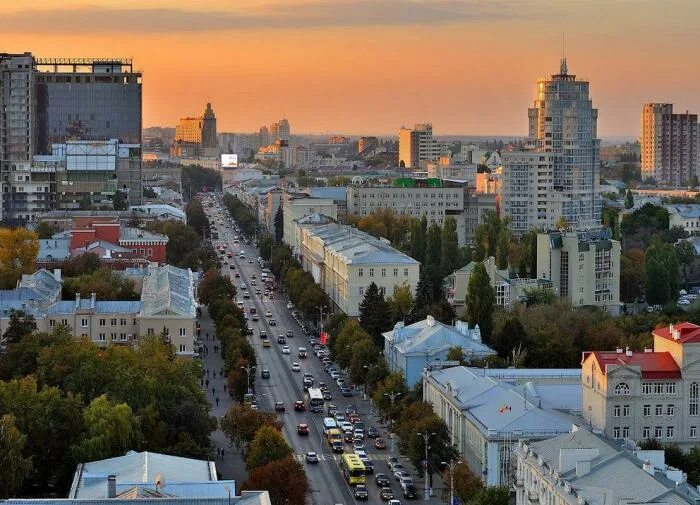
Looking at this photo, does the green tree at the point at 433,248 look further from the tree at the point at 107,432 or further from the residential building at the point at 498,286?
the tree at the point at 107,432

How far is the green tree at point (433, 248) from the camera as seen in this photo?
3622 inches

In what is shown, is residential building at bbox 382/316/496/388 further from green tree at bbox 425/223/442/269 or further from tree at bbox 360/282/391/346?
green tree at bbox 425/223/442/269

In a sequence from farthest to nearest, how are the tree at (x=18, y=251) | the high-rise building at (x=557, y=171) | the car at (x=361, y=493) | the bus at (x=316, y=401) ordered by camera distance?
1. the high-rise building at (x=557, y=171)
2. the tree at (x=18, y=251)
3. the bus at (x=316, y=401)
4. the car at (x=361, y=493)

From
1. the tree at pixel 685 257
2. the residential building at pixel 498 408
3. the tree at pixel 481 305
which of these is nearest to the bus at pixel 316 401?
the residential building at pixel 498 408

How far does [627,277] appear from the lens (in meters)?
85.8

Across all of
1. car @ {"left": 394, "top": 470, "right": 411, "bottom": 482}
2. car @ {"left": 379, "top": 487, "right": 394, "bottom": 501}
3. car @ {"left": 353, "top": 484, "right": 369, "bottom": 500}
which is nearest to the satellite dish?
car @ {"left": 353, "top": 484, "right": 369, "bottom": 500}

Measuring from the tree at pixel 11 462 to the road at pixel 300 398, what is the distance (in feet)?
24.5

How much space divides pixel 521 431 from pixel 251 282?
184 feet

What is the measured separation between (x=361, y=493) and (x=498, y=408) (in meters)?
5.47

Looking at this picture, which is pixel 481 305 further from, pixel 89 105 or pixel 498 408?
pixel 89 105

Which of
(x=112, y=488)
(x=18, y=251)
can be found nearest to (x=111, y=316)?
(x=18, y=251)

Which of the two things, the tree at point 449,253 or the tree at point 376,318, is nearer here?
the tree at point 376,318

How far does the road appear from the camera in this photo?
44281mm

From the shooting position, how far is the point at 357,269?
79062 millimetres
